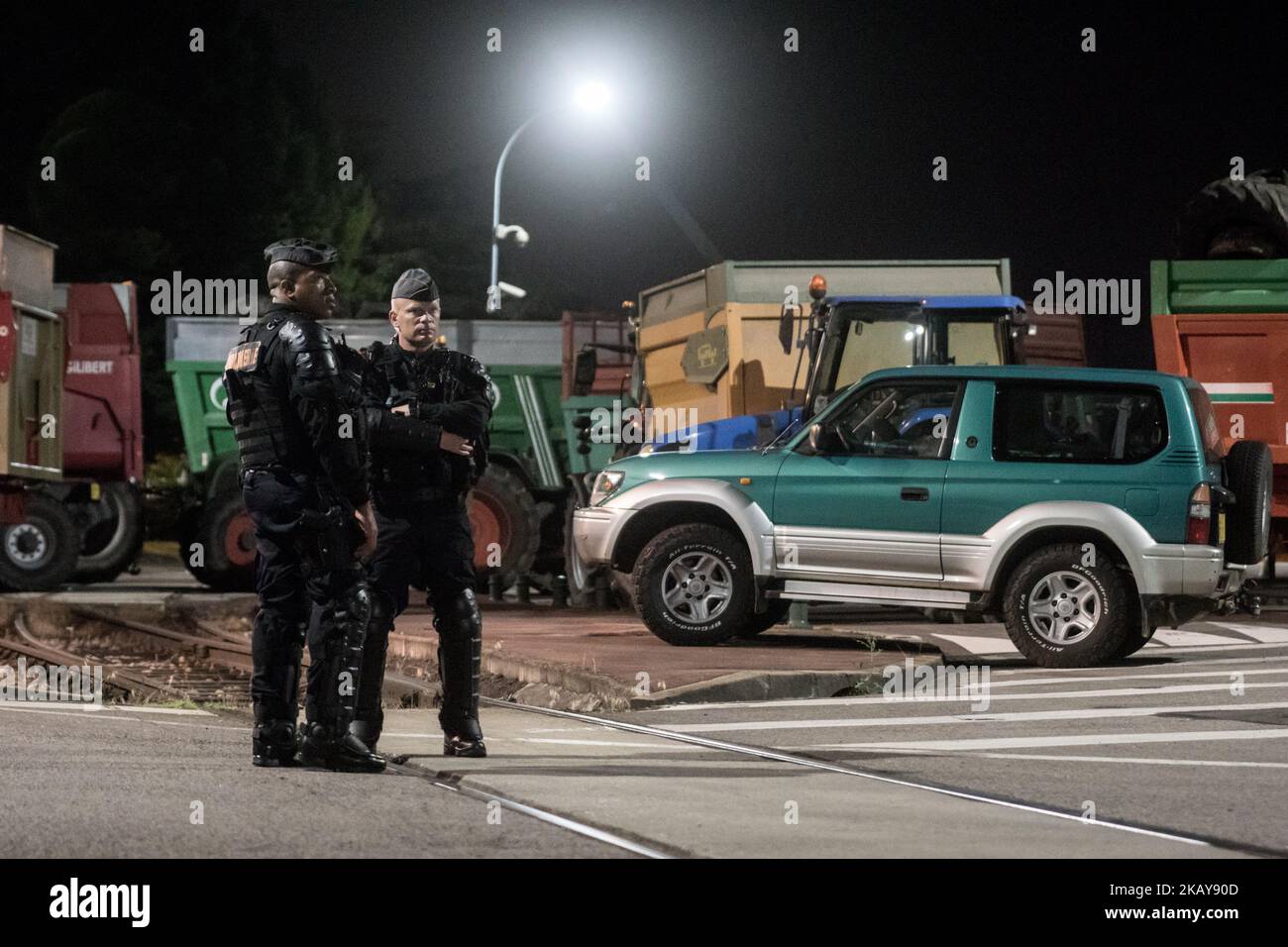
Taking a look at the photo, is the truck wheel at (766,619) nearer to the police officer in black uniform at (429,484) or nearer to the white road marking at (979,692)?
the white road marking at (979,692)

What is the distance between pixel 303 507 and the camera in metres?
7.67

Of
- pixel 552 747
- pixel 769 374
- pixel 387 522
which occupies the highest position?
pixel 769 374

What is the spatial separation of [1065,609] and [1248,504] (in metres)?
1.31

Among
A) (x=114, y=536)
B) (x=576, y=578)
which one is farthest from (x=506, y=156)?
(x=576, y=578)

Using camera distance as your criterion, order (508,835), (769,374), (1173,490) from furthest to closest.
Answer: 1. (769,374)
2. (1173,490)
3. (508,835)

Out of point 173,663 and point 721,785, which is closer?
point 721,785

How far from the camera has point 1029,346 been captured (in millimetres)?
20875

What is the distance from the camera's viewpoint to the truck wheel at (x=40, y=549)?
21781 millimetres

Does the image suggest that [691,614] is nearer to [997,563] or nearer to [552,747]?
[997,563]

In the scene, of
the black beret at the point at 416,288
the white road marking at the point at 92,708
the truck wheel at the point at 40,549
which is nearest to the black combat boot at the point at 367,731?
the black beret at the point at 416,288

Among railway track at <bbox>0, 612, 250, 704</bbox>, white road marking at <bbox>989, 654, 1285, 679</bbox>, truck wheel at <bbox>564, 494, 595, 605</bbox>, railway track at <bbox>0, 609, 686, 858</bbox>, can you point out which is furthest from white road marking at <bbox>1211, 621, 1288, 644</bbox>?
railway track at <bbox>0, 612, 250, 704</bbox>

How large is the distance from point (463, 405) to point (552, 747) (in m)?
1.56

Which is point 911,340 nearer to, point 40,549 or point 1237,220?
point 1237,220
